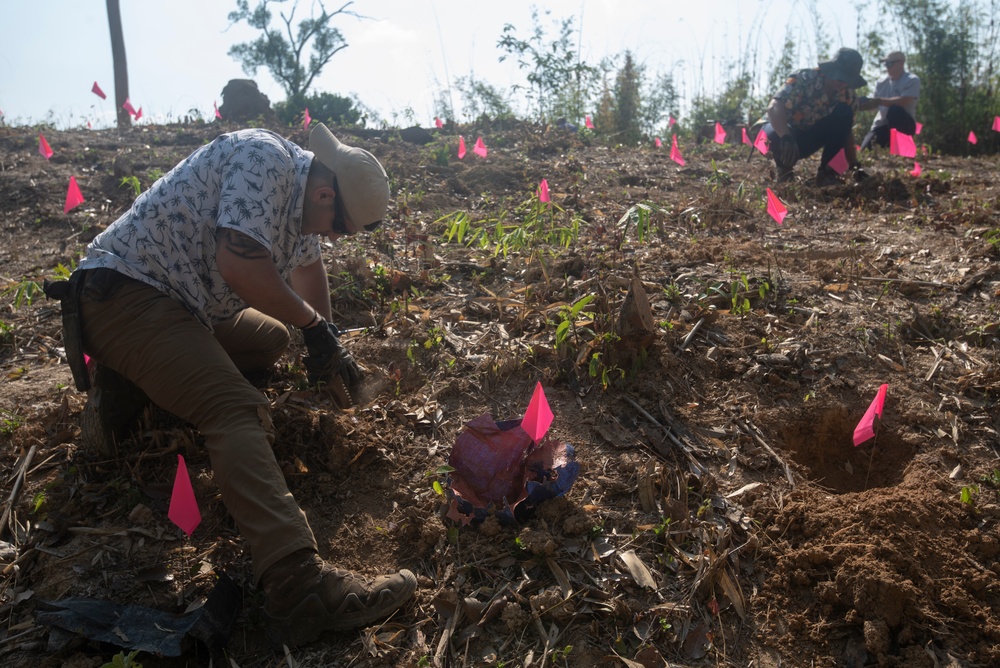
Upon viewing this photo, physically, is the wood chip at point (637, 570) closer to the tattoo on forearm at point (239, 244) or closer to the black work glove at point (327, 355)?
the black work glove at point (327, 355)

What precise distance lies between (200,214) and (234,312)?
0.43 meters

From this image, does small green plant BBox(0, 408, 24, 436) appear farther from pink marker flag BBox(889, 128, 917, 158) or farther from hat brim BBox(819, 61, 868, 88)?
hat brim BBox(819, 61, 868, 88)

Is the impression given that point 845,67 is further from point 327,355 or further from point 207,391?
point 207,391

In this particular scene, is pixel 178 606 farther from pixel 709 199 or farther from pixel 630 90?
pixel 630 90

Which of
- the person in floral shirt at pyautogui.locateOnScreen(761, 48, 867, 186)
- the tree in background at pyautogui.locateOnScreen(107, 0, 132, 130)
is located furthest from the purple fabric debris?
the tree in background at pyautogui.locateOnScreen(107, 0, 132, 130)

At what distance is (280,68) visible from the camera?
10.2 meters

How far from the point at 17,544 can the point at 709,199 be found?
4211 millimetres

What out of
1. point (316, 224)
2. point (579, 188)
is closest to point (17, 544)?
point (316, 224)

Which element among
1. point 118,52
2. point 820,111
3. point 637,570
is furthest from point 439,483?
point 118,52

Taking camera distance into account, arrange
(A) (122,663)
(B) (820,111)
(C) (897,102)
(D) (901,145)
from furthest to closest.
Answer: (C) (897,102) < (B) (820,111) < (D) (901,145) < (A) (122,663)

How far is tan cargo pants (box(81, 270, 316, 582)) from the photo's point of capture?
1.99 meters

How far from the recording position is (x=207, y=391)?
2139 millimetres

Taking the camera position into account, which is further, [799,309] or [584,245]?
[584,245]

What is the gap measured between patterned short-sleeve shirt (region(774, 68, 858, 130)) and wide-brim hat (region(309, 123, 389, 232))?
→ 16.0 feet
